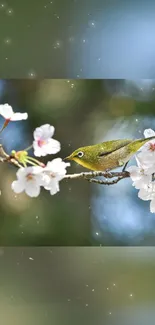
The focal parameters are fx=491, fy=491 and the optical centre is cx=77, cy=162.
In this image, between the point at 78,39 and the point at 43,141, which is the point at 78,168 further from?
the point at 43,141

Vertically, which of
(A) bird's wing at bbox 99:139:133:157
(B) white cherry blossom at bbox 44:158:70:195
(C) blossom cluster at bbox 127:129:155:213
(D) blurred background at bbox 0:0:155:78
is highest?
(D) blurred background at bbox 0:0:155:78

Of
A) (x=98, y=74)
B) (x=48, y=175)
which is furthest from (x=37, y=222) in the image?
(x=48, y=175)

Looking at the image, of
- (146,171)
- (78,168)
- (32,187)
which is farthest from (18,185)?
(78,168)

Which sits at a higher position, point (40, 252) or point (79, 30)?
point (79, 30)

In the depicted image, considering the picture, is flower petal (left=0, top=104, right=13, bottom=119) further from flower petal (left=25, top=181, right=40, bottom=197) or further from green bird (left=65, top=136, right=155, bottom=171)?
green bird (left=65, top=136, right=155, bottom=171)

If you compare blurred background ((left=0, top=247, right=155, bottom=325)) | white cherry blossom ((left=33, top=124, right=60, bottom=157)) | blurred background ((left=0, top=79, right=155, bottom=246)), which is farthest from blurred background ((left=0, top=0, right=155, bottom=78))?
white cherry blossom ((left=33, top=124, right=60, bottom=157))

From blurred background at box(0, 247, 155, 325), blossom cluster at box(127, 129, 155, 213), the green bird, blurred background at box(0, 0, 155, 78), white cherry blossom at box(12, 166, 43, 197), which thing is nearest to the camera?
white cherry blossom at box(12, 166, 43, 197)

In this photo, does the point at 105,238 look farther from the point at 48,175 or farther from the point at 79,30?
the point at 48,175

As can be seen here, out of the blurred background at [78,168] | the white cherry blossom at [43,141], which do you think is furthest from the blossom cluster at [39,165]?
the blurred background at [78,168]
